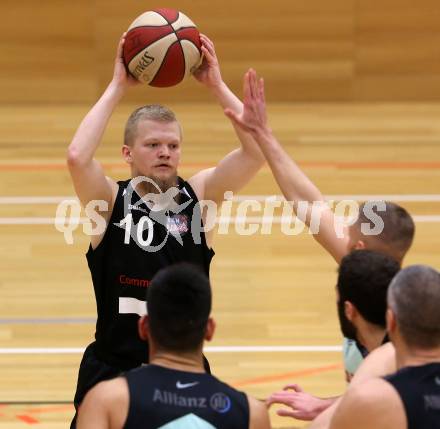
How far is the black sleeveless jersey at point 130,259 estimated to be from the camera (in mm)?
5492

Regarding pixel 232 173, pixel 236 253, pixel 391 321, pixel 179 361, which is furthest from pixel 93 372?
pixel 236 253

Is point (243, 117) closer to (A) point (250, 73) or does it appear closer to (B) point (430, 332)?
(A) point (250, 73)

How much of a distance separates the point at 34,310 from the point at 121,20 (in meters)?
6.27

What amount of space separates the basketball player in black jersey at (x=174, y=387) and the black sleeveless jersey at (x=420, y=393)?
50 centimetres

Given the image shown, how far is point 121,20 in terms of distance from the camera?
14.2 meters

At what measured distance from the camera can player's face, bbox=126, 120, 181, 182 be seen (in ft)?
18.5

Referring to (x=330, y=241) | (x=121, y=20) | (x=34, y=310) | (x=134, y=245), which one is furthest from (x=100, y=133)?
(x=121, y=20)

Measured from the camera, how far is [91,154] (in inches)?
214

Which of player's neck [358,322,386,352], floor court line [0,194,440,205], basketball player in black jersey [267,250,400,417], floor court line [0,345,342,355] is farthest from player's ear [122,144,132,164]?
floor court line [0,194,440,205]

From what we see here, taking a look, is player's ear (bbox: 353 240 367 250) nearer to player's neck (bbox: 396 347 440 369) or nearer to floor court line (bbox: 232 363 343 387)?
player's neck (bbox: 396 347 440 369)

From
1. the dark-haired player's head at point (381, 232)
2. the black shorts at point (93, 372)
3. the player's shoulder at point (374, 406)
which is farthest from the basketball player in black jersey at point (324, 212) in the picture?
the player's shoulder at point (374, 406)

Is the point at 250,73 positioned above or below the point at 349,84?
below

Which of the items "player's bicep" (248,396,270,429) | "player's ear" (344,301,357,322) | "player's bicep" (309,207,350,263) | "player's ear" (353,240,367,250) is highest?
"player's bicep" (309,207,350,263)

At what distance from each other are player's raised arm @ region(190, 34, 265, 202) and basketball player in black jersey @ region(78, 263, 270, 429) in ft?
6.35
